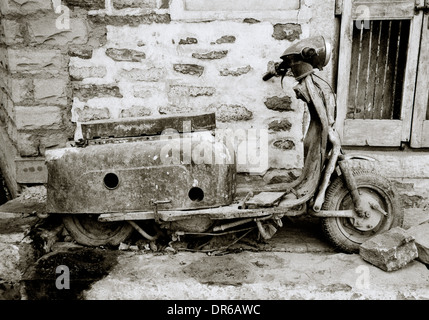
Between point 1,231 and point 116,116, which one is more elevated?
point 116,116

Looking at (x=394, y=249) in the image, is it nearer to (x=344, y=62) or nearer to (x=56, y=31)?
(x=344, y=62)

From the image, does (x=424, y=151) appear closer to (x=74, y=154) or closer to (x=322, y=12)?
(x=322, y=12)

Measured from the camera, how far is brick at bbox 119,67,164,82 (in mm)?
3215

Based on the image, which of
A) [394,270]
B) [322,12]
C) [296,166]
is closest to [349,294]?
[394,270]

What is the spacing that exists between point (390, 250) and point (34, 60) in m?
3.09

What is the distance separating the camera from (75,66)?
3.24 meters

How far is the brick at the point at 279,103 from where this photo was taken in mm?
3191

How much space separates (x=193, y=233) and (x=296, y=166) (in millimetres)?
1156

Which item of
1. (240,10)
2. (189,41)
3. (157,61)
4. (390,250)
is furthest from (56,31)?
(390,250)

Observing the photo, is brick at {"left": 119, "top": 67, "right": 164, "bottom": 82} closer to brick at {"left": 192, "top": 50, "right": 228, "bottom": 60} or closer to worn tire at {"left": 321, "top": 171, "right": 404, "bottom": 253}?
brick at {"left": 192, "top": 50, "right": 228, "bottom": 60}

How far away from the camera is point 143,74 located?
10.6 feet

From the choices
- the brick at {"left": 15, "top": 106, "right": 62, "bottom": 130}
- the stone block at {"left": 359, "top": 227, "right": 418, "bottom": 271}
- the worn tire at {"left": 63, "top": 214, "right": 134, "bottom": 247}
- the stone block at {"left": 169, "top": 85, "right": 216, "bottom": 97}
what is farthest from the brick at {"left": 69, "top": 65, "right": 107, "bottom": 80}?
the stone block at {"left": 359, "top": 227, "right": 418, "bottom": 271}

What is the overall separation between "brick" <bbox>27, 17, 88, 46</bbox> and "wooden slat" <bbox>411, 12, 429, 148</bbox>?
2.83m

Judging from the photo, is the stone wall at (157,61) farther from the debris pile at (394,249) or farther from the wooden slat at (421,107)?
the debris pile at (394,249)
